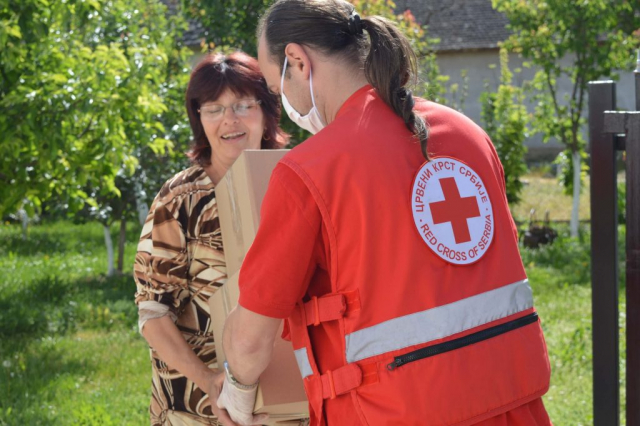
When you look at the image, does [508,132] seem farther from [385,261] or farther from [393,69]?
[385,261]

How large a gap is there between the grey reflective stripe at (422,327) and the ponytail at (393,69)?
1.00 ft

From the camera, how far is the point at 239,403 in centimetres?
205

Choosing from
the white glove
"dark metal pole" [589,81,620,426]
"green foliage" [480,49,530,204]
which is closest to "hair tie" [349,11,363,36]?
the white glove

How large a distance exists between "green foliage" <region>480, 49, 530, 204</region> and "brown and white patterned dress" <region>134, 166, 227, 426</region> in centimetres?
952

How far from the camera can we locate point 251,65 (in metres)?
2.73

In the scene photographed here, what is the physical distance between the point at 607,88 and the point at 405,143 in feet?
5.59

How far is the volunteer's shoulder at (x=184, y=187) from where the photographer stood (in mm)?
2516

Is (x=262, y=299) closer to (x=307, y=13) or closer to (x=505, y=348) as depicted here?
(x=505, y=348)

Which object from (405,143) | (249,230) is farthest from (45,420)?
(405,143)

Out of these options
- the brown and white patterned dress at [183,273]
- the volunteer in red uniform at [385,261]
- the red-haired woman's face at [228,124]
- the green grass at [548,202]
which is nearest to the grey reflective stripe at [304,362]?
the volunteer in red uniform at [385,261]

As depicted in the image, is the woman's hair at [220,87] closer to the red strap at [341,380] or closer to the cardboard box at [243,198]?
the cardboard box at [243,198]

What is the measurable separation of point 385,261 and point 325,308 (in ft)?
0.54

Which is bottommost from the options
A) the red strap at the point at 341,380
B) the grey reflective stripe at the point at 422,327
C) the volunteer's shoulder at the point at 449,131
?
the red strap at the point at 341,380

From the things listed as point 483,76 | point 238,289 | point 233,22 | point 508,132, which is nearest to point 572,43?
point 508,132
